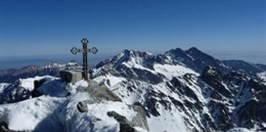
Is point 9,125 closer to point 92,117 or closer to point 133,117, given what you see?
point 92,117

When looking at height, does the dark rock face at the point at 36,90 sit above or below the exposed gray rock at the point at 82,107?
below

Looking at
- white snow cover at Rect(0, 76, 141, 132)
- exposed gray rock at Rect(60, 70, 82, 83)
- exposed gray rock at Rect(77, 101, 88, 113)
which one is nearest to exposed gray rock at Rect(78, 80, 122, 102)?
white snow cover at Rect(0, 76, 141, 132)

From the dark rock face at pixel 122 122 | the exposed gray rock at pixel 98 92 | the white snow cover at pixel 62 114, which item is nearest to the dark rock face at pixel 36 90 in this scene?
the white snow cover at pixel 62 114

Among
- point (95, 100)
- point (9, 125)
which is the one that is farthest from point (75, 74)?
point (9, 125)

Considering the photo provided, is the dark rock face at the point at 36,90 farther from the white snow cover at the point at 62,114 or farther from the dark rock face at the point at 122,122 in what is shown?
the dark rock face at the point at 122,122

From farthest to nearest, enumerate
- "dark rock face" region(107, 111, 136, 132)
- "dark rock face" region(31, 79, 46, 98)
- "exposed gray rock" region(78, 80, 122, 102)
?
1. "dark rock face" region(31, 79, 46, 98)
2. "exposed gray rock" region(78, 80, 122, 102)
3. "dark rock face" region(107, 111, 136, 132)

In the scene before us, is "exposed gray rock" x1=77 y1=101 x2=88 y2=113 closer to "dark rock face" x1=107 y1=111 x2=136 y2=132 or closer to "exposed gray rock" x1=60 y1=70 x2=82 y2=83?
"dark rock face" x1=107 y1=111 x2=136 y2=132

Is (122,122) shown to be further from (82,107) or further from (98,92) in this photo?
(98,92)

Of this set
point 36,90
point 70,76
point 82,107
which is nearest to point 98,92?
point 70,76

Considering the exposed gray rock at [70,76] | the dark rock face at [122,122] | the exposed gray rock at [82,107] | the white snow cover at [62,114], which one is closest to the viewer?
the dark rock face at [122,122]

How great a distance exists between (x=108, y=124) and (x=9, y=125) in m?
9.15

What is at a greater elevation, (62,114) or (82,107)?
(82,107)

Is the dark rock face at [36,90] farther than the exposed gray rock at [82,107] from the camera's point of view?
Yes

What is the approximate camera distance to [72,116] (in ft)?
117
